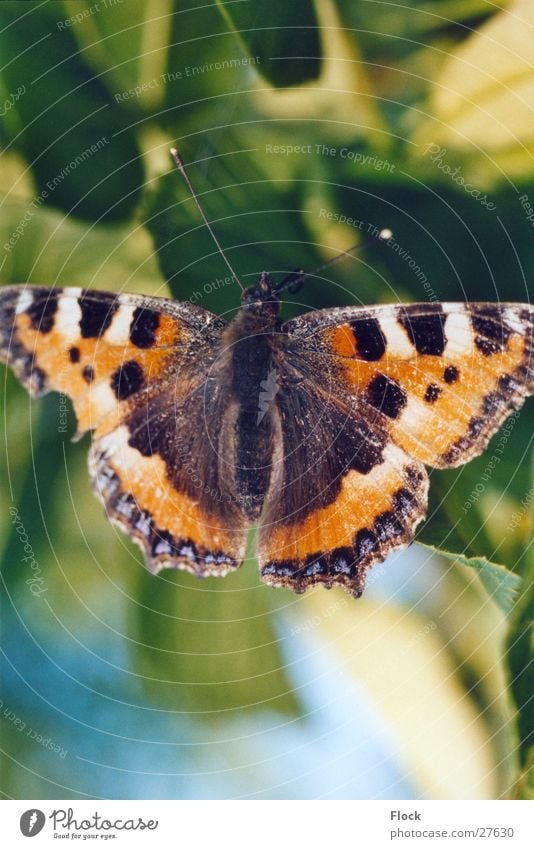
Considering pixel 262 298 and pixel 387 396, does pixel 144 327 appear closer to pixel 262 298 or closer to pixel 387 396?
pixel 262 298

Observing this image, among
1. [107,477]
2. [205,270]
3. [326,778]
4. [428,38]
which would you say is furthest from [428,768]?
[428,38]

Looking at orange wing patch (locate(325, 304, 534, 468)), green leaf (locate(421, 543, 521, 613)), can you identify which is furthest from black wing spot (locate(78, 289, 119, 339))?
green leaf (locate(421, 543, 521, 613))

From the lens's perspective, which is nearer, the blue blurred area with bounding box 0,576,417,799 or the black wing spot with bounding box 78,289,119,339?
the black wing spot with bounding box 78,289,119,339

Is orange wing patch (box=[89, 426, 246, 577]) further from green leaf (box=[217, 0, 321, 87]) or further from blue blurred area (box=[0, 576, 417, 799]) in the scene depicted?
green leaf (box=[217, 0, 321, 87])

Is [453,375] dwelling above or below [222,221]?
below
